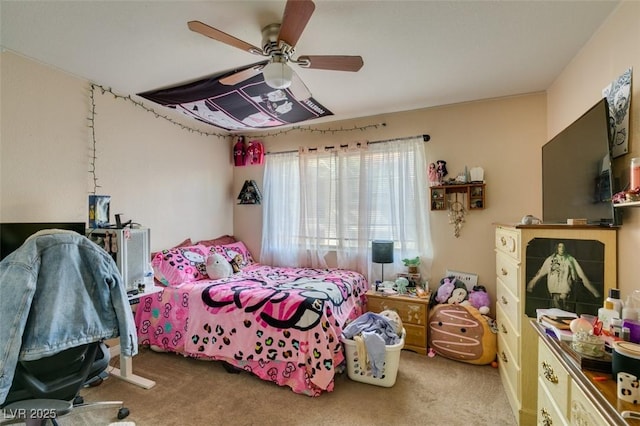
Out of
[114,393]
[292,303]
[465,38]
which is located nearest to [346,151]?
[465,38]

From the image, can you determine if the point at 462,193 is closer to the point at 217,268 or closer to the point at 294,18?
the point at 294,18

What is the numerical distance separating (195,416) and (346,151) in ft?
9.67

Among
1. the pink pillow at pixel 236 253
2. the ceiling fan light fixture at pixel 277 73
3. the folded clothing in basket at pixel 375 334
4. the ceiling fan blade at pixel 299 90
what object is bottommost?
the folded clothing in basket at pixel 375 334

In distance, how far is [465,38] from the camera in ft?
6.21

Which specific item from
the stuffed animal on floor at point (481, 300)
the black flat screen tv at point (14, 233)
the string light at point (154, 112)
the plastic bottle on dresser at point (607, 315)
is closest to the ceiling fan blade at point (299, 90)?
the string light at point (154, 112)

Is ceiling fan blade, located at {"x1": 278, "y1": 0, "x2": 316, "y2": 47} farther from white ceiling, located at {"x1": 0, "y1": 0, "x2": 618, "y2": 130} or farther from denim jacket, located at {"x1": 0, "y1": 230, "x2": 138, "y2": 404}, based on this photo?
denim jacket, located at {"x1": 0, "y1": 230, "x2": 138, "y2": 404}

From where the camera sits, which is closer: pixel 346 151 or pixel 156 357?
pixel 156 357

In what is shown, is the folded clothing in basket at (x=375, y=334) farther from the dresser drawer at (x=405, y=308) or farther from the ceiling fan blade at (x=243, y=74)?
the ceiling fan blade at (x=243, y=74)

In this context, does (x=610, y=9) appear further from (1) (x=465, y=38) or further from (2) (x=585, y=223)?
(2) (x=585, y=223)

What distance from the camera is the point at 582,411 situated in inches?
36.5

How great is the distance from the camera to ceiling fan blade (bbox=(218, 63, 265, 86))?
6.69 ft

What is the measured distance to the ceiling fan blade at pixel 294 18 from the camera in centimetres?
134

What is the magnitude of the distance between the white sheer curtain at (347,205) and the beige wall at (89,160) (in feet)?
3.12

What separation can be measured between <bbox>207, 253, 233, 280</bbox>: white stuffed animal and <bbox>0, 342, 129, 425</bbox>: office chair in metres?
1.53
